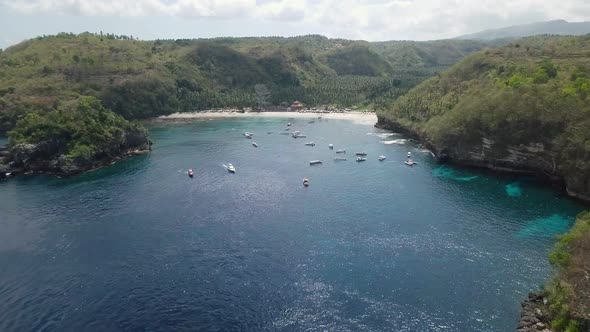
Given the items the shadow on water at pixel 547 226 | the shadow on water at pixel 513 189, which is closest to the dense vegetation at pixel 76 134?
the shadow on water at pixel 513 189

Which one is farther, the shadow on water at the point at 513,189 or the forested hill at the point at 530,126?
the shadow on water at the point at 513,189

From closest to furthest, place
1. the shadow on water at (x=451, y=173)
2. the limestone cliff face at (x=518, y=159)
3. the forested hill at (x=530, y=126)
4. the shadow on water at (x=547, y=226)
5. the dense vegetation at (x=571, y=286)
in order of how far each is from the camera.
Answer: the dense vegetation at (x=571, y=286), the shadow on water at (x=547, y=226), the limestone cliff face at (x=518, y=159), the forested hill at (x=530, y=126), the shadow on water at (x=451, y=173)

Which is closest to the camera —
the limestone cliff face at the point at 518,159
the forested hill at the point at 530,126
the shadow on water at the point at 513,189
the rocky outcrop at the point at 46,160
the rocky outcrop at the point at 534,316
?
the rocky outcrop at the point at 534,316

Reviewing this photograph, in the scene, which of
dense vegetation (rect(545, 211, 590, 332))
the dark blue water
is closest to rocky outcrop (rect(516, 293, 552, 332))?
dense vegetation (rect(545, 211, 590, 332))

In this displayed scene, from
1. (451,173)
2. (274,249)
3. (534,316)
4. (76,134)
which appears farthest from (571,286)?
(76,134)

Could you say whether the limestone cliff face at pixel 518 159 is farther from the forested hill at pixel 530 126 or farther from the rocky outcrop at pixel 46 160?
the rocky outcrop at pixel 46 160
